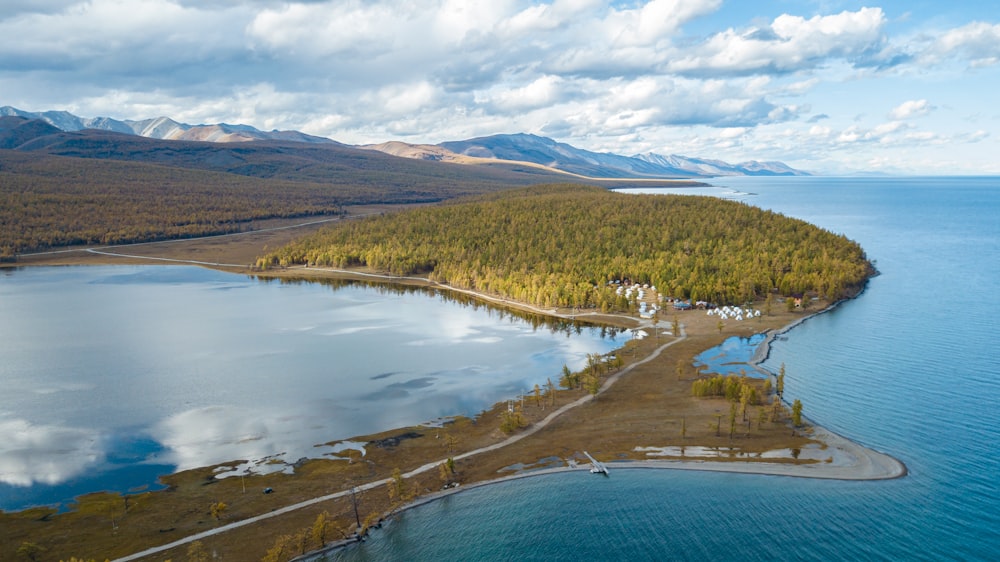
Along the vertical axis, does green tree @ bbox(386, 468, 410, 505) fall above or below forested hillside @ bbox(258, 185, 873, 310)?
below

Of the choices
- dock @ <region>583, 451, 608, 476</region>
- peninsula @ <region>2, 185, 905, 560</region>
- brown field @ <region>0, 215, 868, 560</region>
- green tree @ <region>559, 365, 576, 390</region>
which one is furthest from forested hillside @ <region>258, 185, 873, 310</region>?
dock @ <region>583, 451, 608, 476</region>

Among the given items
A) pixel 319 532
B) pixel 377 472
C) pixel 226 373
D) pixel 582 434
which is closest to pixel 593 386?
pixel 582 434

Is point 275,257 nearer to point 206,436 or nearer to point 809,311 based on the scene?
point 206,436

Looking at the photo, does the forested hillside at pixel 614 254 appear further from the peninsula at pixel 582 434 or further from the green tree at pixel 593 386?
the green tree at pixel 593 386

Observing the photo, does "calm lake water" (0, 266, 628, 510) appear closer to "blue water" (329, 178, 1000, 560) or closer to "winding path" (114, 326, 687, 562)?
"winding path" (114, 326, 687, 562)

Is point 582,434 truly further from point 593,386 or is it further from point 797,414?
point 797,414

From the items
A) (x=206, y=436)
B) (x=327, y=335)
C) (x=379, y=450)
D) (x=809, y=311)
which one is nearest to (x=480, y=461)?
(x=379, y=450)
